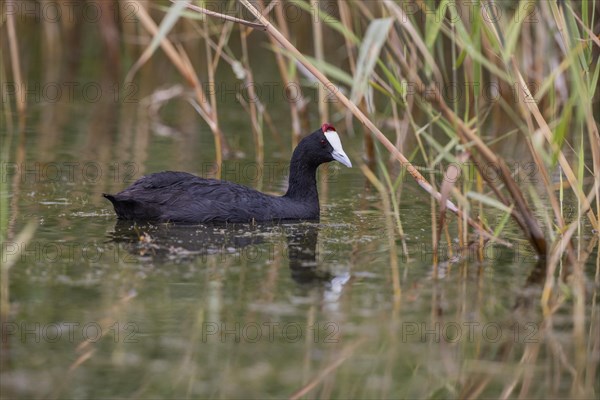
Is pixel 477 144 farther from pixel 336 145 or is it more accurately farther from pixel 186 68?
pixel 186 68

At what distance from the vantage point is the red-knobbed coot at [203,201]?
22.6 feet

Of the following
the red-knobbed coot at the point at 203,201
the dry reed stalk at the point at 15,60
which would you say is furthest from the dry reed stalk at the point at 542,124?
the dry reed stalk at the point at 15,60

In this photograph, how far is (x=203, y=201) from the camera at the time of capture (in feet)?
22.9

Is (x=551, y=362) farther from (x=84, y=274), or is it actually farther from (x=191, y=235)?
(x=191, y=235)

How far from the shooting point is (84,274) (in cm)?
546

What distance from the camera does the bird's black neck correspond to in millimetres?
7414

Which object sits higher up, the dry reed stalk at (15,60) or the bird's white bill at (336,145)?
the dry reed stalk at (15,60)

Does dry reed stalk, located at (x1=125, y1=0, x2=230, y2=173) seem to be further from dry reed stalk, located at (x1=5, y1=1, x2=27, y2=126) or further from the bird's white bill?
dry reed stalk, located at (x1=5, y1=1, x2=27, y2=126)

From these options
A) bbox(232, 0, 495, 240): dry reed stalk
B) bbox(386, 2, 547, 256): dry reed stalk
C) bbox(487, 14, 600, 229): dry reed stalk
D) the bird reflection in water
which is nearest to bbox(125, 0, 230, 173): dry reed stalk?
the bird reflection in water

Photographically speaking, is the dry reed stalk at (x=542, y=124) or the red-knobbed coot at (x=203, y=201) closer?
the dry reed stalk at (x=542, y=124)

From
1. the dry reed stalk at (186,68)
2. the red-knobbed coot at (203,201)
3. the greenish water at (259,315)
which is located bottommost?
the greenish water at (259,315)

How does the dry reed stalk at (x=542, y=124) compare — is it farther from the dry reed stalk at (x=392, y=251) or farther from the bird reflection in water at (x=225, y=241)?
the bird reflection in water at (x=225, y=241)

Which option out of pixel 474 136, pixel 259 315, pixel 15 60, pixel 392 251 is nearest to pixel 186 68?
pixel 15 60

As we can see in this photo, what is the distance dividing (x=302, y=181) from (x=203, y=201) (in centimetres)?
85
